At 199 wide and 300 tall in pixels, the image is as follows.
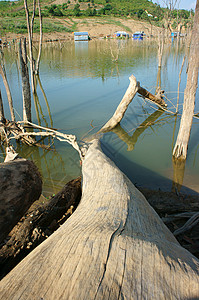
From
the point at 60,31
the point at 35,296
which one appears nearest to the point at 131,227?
the point at 35,296

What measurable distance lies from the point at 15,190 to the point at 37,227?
53 centimetres

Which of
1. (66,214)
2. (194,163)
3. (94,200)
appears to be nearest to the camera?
(94,200)

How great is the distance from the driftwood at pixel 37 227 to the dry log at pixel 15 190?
16 centimetres

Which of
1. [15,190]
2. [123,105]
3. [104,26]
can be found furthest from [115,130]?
[104,26]

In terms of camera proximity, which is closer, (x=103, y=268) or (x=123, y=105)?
(x=103, y=268)

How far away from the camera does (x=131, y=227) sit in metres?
1.78

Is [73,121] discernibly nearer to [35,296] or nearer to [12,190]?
[12,190]

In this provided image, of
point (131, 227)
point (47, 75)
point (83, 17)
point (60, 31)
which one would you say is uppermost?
point (83, 17)

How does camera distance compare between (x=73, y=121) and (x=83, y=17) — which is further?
(x=83, y=17)

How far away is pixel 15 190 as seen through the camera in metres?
2.21

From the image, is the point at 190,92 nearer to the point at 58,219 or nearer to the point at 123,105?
the point at 123,105

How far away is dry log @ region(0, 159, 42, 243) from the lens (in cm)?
204

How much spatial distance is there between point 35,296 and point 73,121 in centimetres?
738

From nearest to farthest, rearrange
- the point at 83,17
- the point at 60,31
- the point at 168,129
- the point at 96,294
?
the point at 96,294 → the point at 168,129 → the point at 60,31 → the point at 83,17
